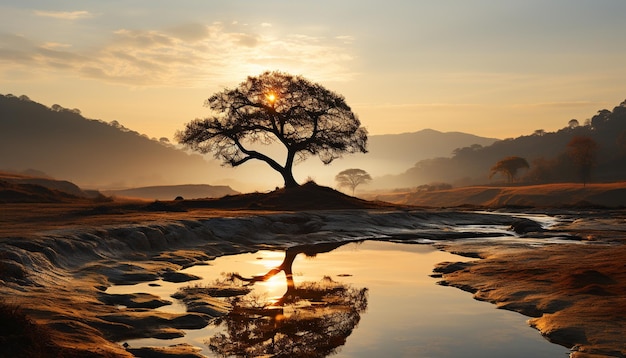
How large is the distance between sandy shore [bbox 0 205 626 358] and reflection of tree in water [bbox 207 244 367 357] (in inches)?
33.1

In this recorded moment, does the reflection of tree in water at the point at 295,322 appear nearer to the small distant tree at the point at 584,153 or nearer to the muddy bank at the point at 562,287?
the muddy bank at the point at 562,287

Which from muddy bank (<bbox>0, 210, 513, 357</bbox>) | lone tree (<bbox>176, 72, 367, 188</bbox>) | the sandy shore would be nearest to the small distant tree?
lone tree (<bbox>176, 72, 367, 188</bbox>)

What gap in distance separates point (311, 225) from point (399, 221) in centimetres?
933

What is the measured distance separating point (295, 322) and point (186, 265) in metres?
9.62

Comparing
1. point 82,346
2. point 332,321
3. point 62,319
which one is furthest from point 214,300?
point 82,346

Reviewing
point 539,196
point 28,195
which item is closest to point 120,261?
point 28,195

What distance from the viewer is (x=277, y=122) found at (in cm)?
6172

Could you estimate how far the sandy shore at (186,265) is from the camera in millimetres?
11711

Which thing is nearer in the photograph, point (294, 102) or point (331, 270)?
point (331, 270)

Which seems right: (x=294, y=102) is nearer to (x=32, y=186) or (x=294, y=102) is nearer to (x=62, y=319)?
(x=32, y=186)

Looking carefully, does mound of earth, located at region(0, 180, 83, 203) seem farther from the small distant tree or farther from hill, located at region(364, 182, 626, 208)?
the small distant tree

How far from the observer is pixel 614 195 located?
3890 inches

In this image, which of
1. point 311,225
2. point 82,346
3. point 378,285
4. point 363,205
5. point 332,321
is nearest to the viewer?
point 82,346

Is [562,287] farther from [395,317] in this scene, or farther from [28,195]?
[28,195]
